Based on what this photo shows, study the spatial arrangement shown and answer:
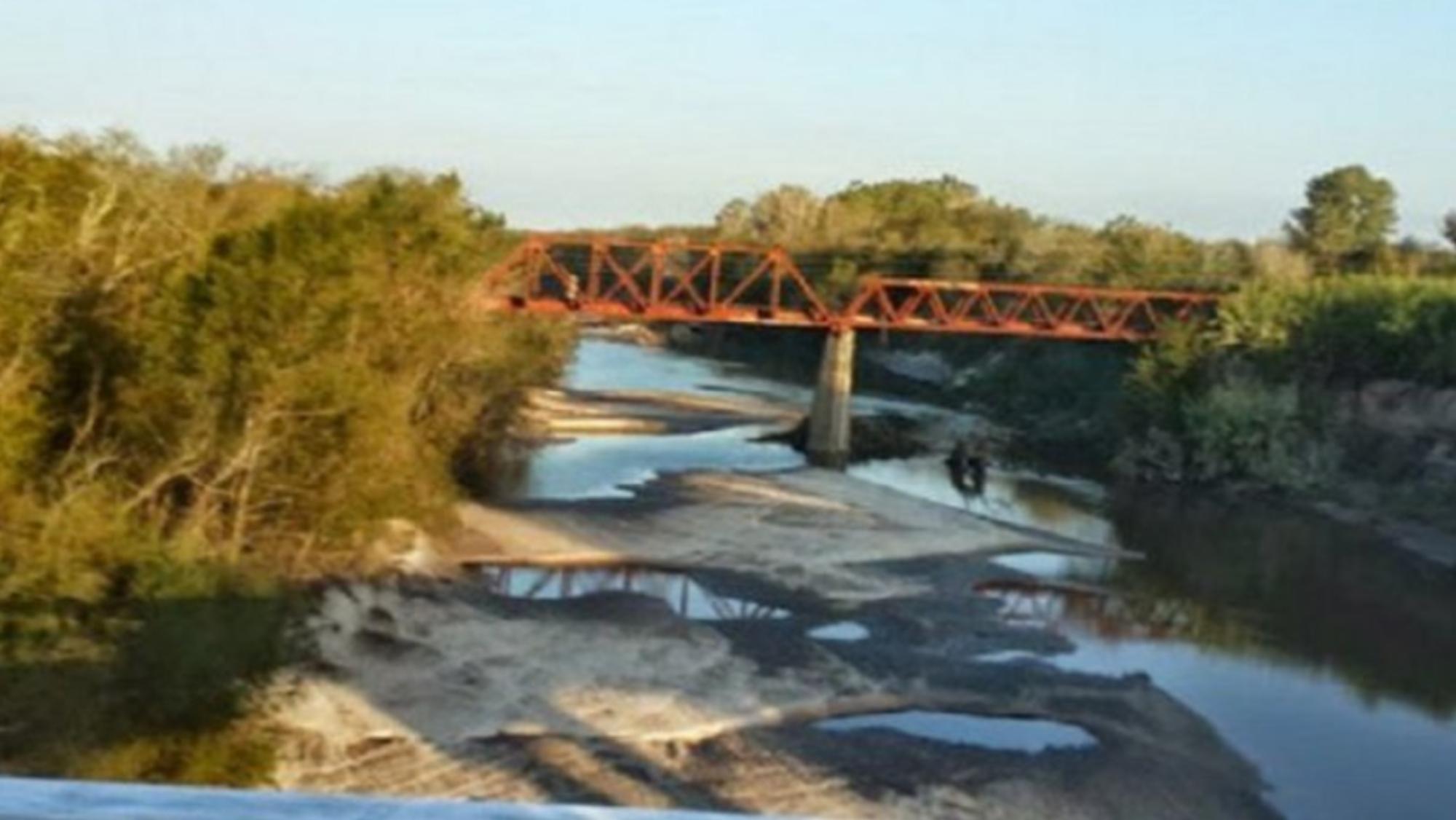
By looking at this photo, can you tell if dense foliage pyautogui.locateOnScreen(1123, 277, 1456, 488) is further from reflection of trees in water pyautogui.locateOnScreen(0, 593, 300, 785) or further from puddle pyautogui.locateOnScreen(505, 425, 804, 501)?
reflection of trees in water pyautogui.locateOnScreen(0, 593, 300, 785)

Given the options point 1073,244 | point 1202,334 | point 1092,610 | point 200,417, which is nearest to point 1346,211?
point 1073,244

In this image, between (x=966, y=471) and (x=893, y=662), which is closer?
(x=893, y=662)

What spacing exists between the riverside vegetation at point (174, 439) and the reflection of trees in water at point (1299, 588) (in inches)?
522

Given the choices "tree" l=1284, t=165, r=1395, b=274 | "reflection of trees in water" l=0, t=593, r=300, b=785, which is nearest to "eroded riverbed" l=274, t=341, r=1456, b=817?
"reflection of trees in water" l=0, t=593, r=300, b=785

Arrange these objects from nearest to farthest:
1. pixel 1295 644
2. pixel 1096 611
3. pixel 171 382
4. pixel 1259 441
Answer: pixel 171 382 → pixel 1295 644 → pixel 1096 611 → pixel 1259 441

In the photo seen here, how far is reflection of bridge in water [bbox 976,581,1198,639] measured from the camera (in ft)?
88.5

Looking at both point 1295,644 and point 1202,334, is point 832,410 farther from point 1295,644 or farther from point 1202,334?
point 1295,644

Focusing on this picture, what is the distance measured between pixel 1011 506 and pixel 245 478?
77.3 ft

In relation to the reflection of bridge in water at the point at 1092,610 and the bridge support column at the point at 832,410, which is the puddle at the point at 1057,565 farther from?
the bridge support column at the point at 832,410

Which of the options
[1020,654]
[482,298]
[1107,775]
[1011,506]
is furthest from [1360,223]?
[1107,775]

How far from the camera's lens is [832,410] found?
47.8 m

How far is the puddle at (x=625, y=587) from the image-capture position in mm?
25609

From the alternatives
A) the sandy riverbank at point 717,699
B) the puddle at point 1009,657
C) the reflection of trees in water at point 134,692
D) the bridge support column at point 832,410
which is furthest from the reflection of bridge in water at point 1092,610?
the bridge support column at point 832,410

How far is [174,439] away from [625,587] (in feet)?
31.0
